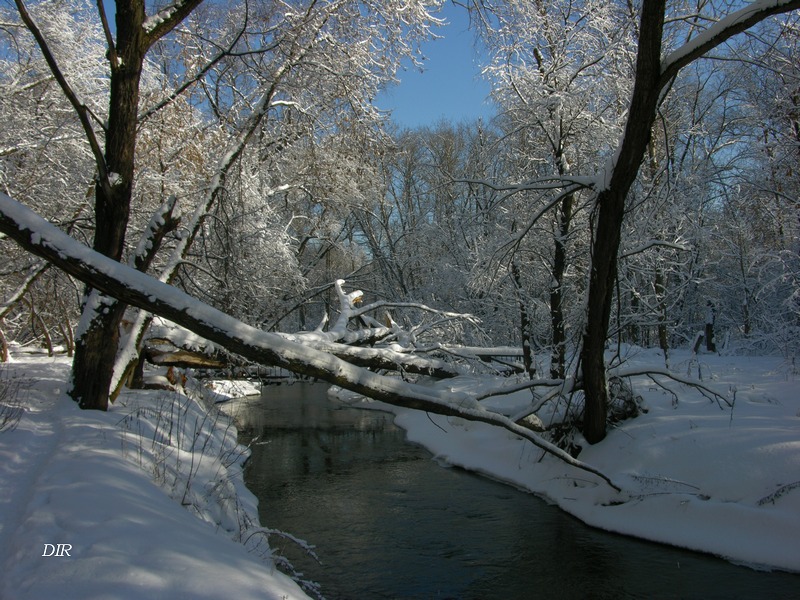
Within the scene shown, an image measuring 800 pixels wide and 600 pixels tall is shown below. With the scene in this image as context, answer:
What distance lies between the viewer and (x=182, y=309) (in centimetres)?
381

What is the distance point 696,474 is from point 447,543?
3.08m

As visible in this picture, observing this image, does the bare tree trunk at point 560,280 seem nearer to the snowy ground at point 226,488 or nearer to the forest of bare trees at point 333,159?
the forest of bare trees at point 333,159

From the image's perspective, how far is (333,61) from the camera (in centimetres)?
938

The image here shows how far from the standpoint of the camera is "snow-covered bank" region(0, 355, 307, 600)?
2590mm

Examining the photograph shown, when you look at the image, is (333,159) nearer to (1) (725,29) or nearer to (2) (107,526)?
(1) (725,29)

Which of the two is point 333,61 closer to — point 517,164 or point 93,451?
point 517,164

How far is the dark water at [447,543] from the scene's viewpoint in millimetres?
5375

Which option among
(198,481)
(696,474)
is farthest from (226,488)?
(696,474)

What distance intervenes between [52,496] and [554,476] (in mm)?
6855

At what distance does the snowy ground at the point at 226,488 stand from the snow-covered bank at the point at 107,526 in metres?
0.01

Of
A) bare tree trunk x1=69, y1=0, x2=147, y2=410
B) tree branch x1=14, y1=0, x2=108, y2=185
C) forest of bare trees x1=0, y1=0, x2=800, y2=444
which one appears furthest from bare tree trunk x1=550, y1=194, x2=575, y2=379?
tree branch x1=14, y1=0, x2=108, y2=185

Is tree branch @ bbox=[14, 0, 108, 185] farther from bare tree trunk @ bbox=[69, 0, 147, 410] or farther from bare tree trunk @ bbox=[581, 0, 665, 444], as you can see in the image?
bare tree trunk @ bbox=[581, 0, 665, 444]

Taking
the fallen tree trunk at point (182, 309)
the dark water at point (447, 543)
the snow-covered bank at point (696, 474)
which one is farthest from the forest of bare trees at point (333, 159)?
the dark water at point (447, 543)

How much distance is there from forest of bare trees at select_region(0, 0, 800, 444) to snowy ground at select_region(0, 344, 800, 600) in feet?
3.11
